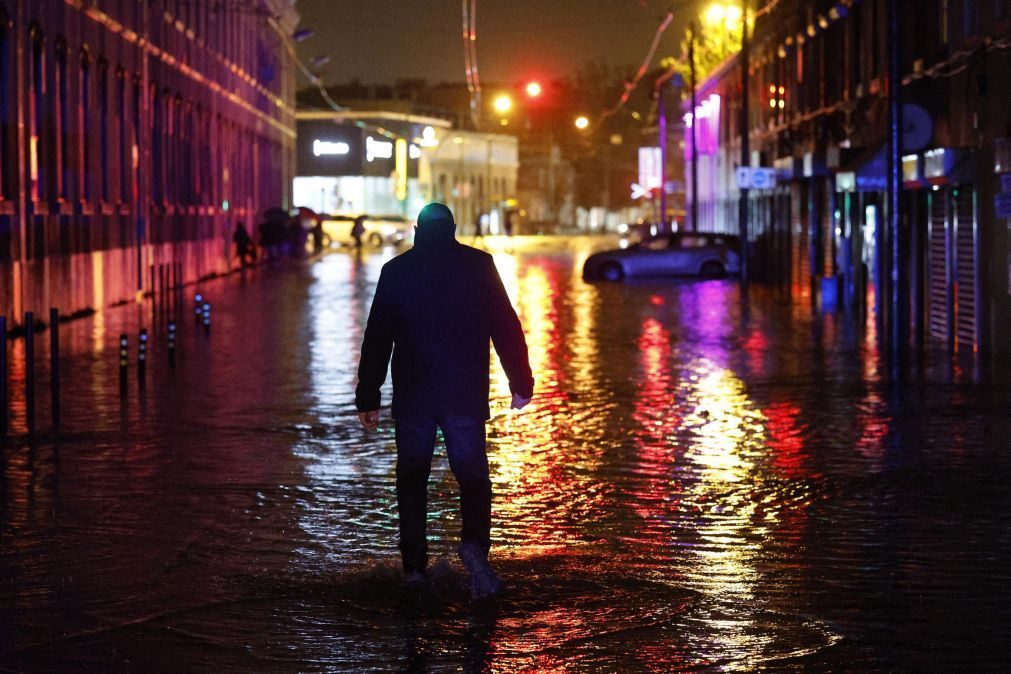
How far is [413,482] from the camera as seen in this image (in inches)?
334

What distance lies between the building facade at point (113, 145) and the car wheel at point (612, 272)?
10548 millimetres

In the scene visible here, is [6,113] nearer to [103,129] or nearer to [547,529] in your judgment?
[103,129]

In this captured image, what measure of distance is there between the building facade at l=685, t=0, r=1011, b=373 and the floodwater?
4.45m

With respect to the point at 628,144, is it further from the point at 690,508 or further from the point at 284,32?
the point at 690,508

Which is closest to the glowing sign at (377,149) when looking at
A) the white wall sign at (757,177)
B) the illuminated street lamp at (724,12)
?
the illuminated street lamp at (724,12)

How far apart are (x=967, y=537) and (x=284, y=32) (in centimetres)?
7366

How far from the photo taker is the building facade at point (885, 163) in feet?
78.5

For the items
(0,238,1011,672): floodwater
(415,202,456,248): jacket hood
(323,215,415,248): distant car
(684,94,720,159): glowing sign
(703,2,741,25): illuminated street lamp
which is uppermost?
(703,2,741,25): illuminated street lamp

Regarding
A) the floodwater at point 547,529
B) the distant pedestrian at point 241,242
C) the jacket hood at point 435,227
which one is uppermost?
the distant pedestrian at point 241,242

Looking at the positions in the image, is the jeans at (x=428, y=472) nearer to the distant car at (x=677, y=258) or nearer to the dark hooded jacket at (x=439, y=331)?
the dark hooded jacket at (x=439, y=331)

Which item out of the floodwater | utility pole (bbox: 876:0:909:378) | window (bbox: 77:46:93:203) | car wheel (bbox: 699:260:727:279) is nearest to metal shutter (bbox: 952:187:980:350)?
utility pole (bbox: 876:0:909:378)

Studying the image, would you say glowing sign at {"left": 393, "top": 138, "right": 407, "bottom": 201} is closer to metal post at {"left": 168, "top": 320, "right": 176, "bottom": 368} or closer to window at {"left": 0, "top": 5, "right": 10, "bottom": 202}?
window at {"left": 0, "top": 5, "right": 10, "bottom": 202}

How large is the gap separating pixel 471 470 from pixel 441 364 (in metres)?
0.49

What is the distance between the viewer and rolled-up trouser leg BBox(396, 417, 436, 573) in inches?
330
